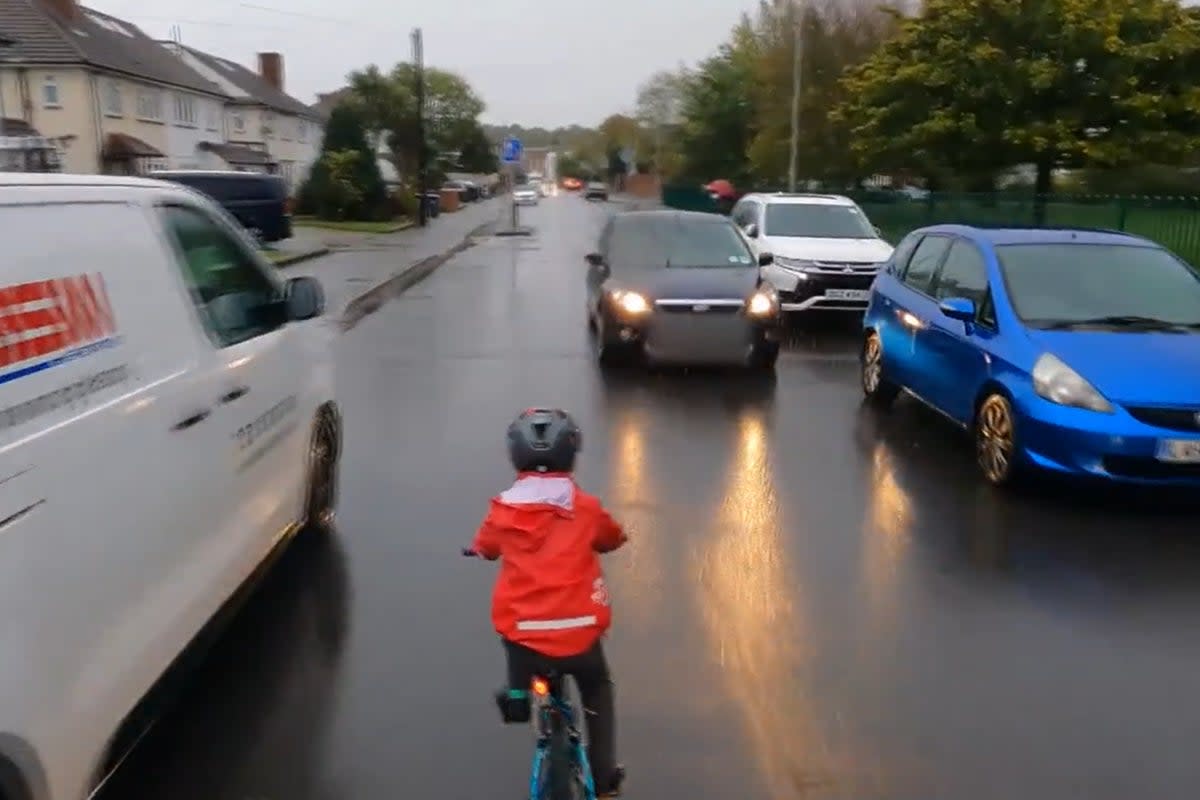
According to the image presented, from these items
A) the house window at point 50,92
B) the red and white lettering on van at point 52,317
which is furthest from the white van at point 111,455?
the house window at point 50,92

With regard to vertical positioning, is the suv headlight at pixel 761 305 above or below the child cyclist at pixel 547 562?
below

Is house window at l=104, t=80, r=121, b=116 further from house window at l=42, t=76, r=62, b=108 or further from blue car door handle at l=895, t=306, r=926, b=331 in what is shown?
blue car door handle at l=895, t=306, r=926, b=331

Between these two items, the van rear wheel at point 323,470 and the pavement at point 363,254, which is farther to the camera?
the pavement at point 363,254

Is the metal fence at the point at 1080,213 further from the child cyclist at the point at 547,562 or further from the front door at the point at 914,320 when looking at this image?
the child cyclist at the point at 547,562

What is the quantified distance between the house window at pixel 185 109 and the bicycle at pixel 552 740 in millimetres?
56476

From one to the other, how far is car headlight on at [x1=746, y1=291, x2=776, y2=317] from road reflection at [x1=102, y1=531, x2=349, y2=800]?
6.38 meters

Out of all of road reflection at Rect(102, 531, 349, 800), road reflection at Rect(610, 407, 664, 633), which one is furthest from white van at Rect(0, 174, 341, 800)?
road reflection at Rect(610, 407, 664, 633)

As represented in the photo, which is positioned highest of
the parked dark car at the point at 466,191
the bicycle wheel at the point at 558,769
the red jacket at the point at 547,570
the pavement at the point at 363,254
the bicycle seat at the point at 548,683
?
the red jacket at the point at 547,570

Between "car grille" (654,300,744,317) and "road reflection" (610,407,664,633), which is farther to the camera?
"car grille" (654,300,744,317)

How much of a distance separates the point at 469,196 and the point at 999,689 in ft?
262

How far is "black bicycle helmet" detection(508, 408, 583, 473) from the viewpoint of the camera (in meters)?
3.15

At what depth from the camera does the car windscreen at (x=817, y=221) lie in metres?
16.3

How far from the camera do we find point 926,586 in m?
5.57

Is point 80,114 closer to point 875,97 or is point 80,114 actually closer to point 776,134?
point 776,134
